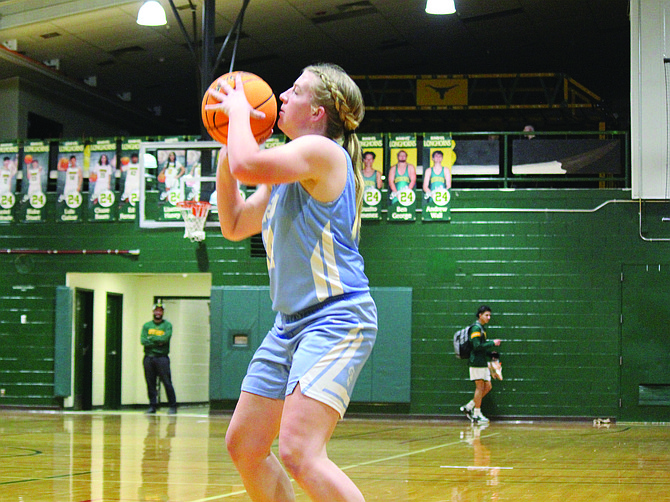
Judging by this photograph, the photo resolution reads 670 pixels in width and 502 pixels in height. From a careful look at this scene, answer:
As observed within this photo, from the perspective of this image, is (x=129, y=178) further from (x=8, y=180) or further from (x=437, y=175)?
(x=437, y=175)

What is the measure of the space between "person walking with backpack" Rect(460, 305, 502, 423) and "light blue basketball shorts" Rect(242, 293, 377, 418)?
415 inches

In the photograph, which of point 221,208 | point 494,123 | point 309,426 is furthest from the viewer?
point 494,123

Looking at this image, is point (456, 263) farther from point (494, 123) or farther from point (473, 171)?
point (494, 123)

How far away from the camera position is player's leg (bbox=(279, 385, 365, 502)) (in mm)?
2609

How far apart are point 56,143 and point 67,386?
443 centimetres

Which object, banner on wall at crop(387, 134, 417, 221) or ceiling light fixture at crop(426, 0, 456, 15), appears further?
banner on wall at crop(387, 134, 417, 221)

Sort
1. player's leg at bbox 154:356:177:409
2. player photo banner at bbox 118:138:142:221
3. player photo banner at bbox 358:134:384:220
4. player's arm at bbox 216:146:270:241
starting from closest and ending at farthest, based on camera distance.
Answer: player's arm at bbox 216:146:270:241
player photo banner at bbox 358:134:384:220
player's leg at bbox 154:356:177:409
player photo banner at bbox 118:138:142:221

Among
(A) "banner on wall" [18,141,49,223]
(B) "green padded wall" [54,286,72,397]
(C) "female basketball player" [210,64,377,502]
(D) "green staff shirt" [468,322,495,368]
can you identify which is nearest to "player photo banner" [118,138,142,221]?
(A) "banner on wall" [18,141,49,223]

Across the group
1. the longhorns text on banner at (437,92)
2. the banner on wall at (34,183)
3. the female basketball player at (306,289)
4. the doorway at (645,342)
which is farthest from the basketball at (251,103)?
the longhorns text on banner at (437,92)

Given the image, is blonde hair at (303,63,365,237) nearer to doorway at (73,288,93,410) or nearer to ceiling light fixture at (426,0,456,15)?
ceiling light fixture at (426,0,456,15)

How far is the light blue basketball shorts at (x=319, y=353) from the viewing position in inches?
106

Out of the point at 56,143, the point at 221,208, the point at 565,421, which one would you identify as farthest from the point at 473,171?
the point at 221,208

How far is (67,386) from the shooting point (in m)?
15.1

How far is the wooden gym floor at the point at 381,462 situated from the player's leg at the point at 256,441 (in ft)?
7.94
